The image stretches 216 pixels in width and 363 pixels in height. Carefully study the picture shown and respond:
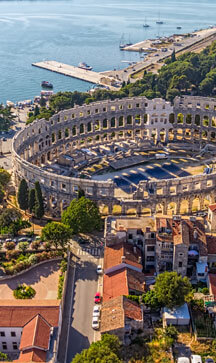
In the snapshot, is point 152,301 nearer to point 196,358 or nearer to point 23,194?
point 196,358

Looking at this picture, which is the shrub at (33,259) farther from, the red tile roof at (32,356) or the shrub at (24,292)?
the red tile roof at (32,356)

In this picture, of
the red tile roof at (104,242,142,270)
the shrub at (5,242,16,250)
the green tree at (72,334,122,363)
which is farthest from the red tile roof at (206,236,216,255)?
the shrub at (5,242,16,250)

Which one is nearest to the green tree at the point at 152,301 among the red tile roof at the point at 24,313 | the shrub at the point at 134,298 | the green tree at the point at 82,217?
the shrub at the point at 134,298

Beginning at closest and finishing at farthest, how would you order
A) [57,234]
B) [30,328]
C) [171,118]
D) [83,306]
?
[30,328] → [83,306] → [57,234] → [171,118]

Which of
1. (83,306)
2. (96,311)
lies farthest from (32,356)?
(83,306)

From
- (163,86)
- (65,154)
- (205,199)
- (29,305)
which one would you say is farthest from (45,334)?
(163,86)

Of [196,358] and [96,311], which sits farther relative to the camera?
[96,311]

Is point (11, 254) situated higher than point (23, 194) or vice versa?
point (23, 194)
